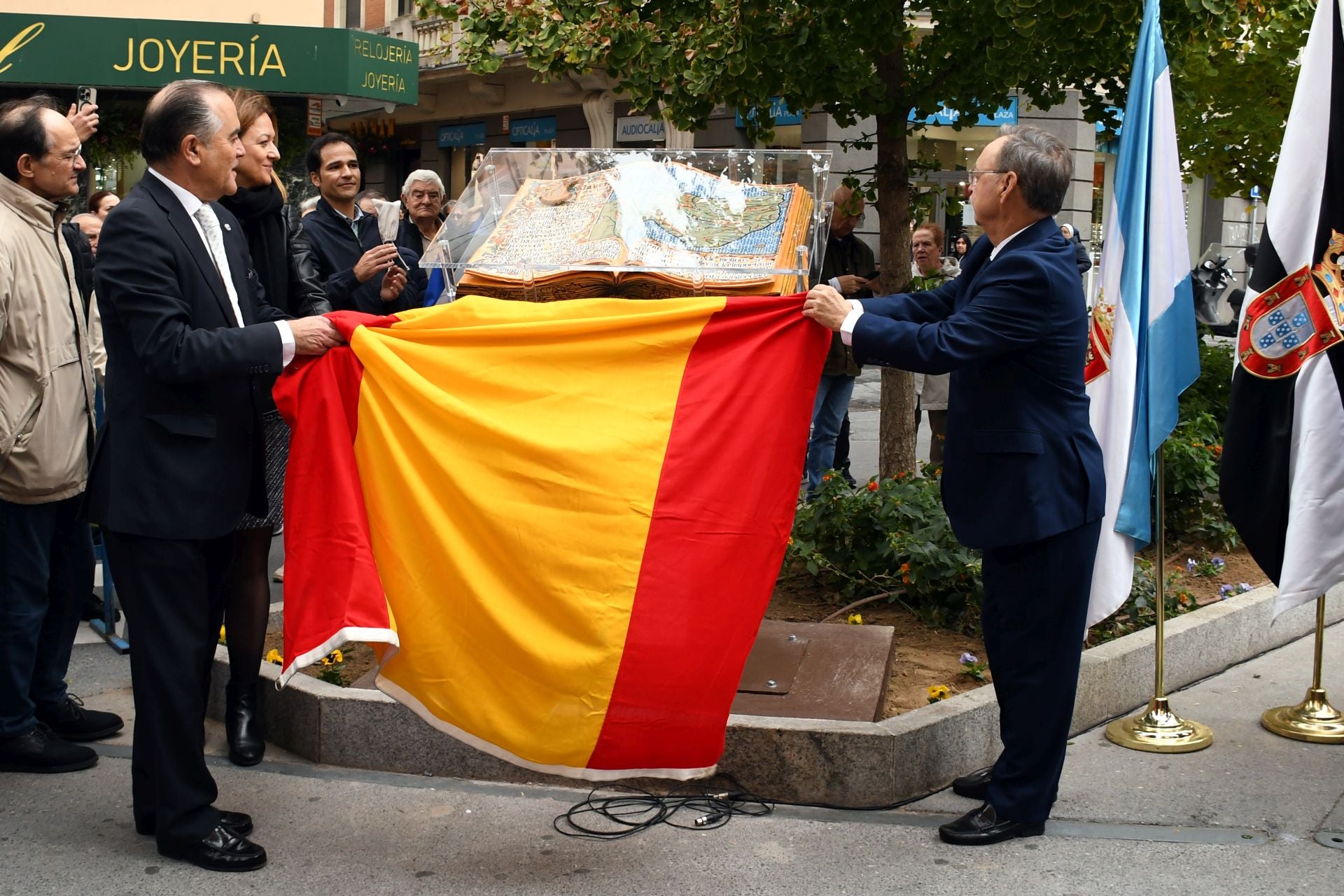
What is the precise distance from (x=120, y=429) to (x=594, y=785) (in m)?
1.94

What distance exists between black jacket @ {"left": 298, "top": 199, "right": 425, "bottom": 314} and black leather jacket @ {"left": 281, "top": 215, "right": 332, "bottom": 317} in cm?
2

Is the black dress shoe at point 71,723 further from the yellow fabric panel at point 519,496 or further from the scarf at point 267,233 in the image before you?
the yellow fabric panel at point 519,496

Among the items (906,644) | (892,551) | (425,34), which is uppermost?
(425,34)

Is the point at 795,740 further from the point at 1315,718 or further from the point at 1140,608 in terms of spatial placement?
the point at 1140,608

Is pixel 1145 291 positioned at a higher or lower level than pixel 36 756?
higher

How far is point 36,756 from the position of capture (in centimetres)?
492

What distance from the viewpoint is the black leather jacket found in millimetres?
5375

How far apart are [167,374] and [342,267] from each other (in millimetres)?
2485

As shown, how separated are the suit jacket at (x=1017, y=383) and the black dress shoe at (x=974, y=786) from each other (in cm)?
89

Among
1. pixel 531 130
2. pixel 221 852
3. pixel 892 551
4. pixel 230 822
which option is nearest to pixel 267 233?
pixel 230 822

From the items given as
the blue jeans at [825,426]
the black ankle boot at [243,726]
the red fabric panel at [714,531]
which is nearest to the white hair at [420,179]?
the black ankle boot at [243,726]

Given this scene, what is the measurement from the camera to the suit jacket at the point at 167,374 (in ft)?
13.2

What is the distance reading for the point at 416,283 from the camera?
6.88 metres

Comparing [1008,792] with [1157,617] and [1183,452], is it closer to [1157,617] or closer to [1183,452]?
[1157,617]
